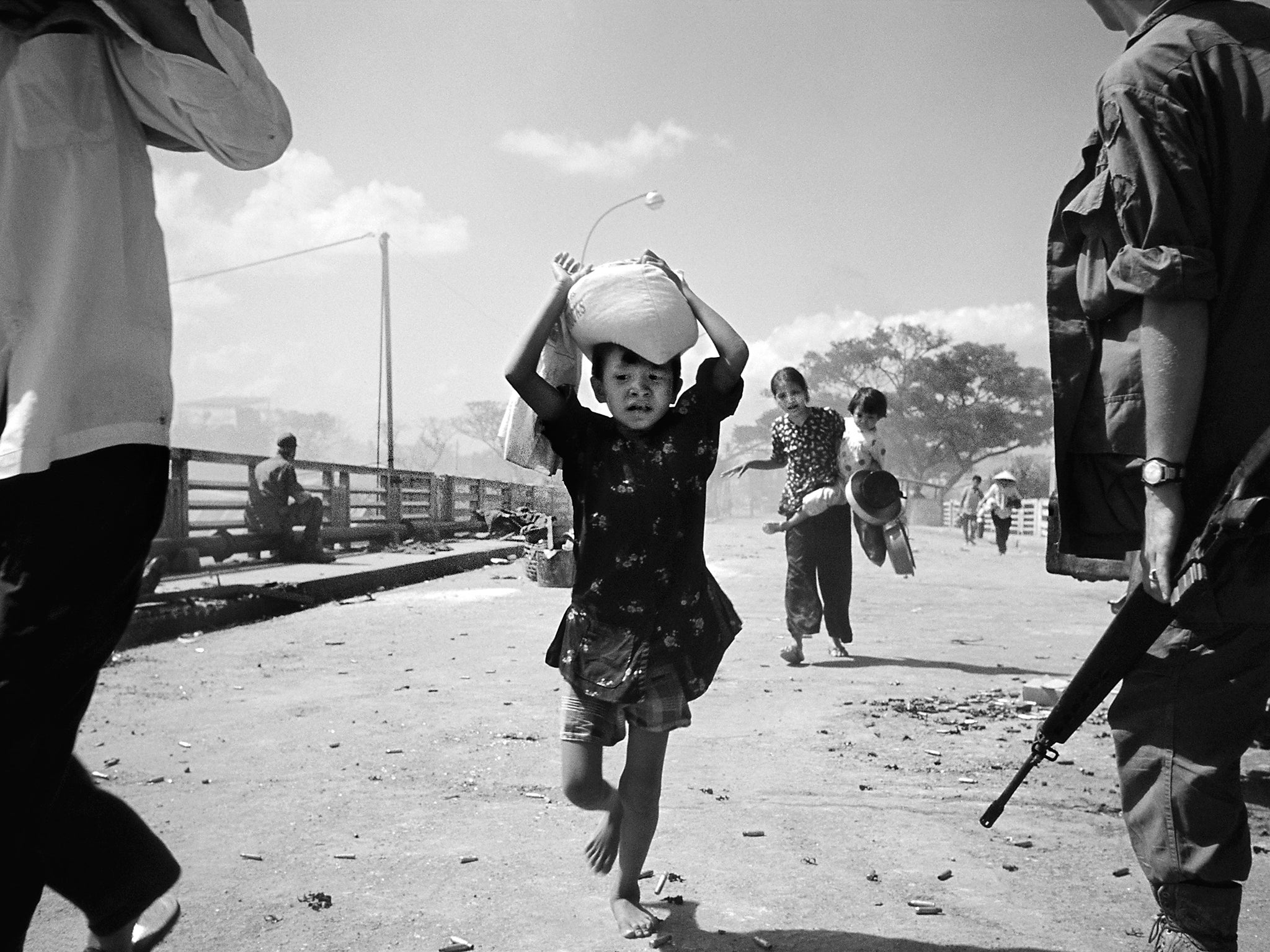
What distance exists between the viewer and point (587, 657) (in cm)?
272

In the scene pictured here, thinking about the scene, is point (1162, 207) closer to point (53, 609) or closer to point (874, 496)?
point (53, 609)

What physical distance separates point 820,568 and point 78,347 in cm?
599

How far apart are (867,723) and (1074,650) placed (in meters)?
3.49

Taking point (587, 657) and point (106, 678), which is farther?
point (106, 678)

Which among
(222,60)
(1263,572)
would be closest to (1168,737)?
(1263,572)

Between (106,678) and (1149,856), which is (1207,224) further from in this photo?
(106,678)

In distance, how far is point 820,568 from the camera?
7250 millimetres

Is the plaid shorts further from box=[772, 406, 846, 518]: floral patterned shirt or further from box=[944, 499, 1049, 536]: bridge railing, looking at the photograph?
box=[944, 499, 1049, 536]: bridge railing

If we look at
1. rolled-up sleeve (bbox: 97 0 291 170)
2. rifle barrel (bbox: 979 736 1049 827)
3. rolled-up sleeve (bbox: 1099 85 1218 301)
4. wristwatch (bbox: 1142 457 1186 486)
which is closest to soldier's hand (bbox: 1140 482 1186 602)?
wristwatch (bbox: 1142 457 1186 486)

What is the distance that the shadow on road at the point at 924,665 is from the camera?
6809mm

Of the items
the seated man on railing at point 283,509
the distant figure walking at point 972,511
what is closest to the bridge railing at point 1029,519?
the distant figure walking at point 972,511

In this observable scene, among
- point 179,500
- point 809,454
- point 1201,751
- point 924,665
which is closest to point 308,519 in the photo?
point 179,500

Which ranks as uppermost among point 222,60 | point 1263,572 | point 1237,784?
point 222,60

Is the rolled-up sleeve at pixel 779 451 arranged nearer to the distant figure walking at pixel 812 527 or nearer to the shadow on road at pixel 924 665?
the distant figure walking at pixel 812 527
